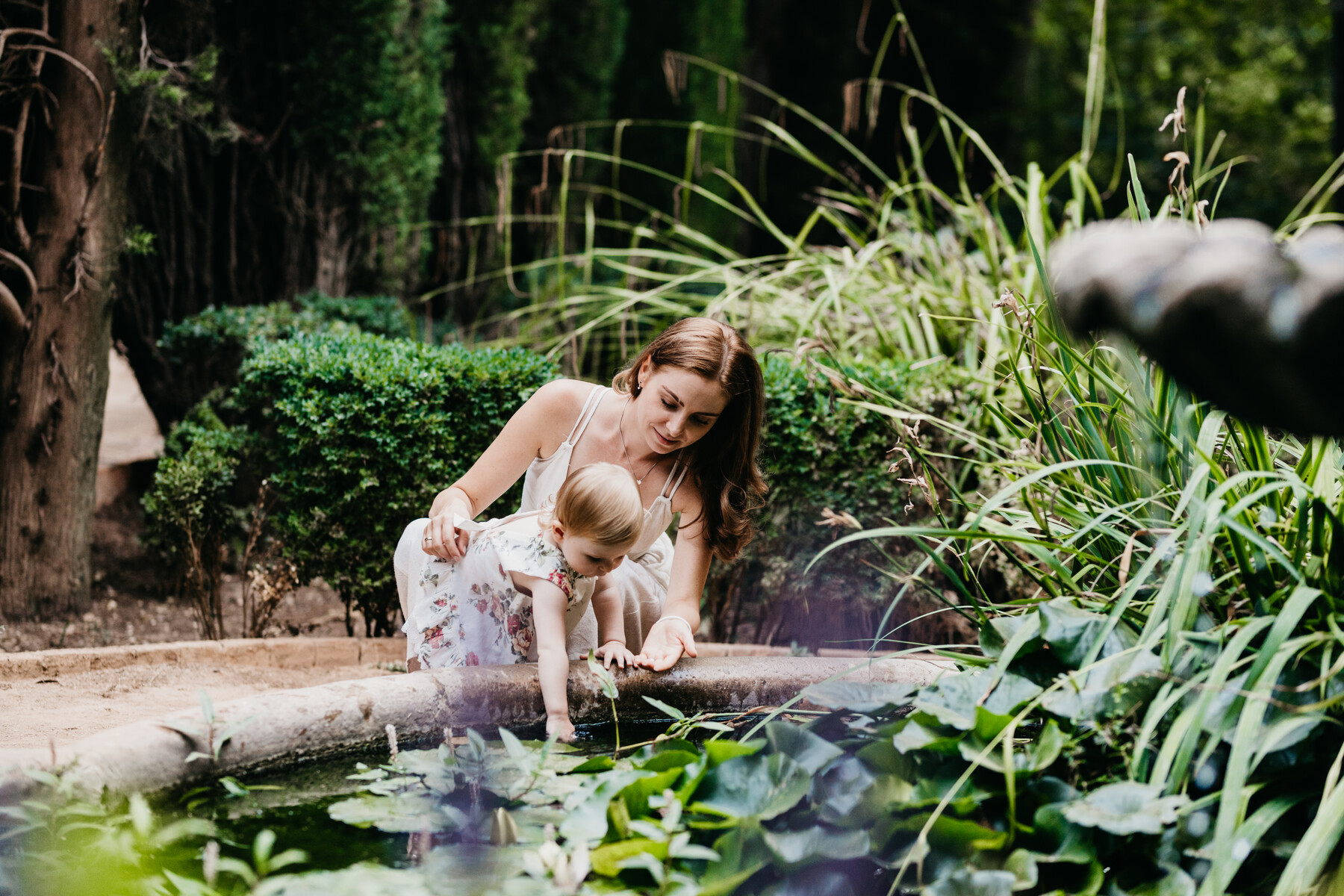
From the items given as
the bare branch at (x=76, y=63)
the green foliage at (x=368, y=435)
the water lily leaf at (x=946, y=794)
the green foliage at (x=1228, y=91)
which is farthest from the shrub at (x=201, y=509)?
the green foliage at (x=1228, y=91)

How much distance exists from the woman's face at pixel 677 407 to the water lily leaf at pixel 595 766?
818mm

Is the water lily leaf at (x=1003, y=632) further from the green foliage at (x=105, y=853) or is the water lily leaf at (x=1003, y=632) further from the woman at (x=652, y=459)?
the green foliage at (x=105, y=853)

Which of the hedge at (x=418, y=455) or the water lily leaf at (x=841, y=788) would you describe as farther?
the hedge at (x=418, y=455)

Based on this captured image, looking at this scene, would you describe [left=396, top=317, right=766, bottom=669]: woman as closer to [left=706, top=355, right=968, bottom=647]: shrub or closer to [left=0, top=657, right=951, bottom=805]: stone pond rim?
[left=0, top=657, right=951, bottom=805]: stone pond rim

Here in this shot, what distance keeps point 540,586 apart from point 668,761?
2.08ft

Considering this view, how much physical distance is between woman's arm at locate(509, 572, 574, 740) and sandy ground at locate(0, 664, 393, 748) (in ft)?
2.11

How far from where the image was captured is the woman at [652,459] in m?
2.21

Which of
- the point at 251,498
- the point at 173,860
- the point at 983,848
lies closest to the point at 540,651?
the point at 173,860

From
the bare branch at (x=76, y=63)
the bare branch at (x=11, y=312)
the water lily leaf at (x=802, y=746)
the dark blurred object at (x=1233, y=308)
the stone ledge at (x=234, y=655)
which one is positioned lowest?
the stone ledge at (x=234, y=655)

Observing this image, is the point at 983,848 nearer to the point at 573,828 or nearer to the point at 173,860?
the point at 573,828

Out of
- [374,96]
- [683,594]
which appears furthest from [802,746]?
[374,96]

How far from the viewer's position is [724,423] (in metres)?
2.39

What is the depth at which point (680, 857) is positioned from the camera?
4.09ft

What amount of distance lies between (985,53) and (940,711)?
794 centimetres
